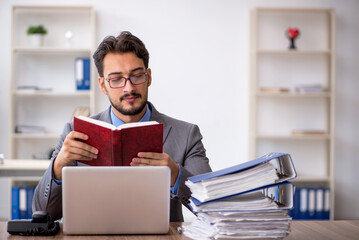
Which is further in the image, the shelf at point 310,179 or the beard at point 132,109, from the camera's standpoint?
the shelf at point 310,179

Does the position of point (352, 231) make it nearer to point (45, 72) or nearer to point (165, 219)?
point (165, 219)

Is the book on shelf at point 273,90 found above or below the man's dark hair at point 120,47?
below

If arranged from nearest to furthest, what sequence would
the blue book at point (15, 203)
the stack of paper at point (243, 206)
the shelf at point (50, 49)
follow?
the stack of paper at point (243, 206) → the blue book at point (15, 203) → the shelf at point (50, 49)

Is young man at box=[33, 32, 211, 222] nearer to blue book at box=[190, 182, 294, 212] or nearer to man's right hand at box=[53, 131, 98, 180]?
man's right hand at box=[53, 131, 98, 180]

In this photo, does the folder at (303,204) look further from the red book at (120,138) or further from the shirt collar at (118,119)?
the red book at (120,138)

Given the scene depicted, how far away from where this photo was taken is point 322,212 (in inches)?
175

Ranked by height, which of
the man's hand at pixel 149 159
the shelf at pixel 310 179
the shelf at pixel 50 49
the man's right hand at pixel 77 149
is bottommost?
the shelf at pixel 310 179

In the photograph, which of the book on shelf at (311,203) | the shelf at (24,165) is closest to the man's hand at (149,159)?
the shelf at (24,165)

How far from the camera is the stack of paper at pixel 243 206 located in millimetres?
1212

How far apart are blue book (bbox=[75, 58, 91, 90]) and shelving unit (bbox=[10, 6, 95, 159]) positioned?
0.55 feet

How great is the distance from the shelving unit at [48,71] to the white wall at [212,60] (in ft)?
0.51

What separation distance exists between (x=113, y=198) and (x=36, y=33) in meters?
3.58

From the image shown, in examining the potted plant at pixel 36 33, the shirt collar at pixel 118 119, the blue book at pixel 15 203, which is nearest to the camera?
the shirt collar at pixel 118 119

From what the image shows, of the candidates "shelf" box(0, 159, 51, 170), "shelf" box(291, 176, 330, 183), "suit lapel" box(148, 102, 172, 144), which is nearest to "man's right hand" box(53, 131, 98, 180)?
"suit lapel" box(148, 102, 172, 144)
